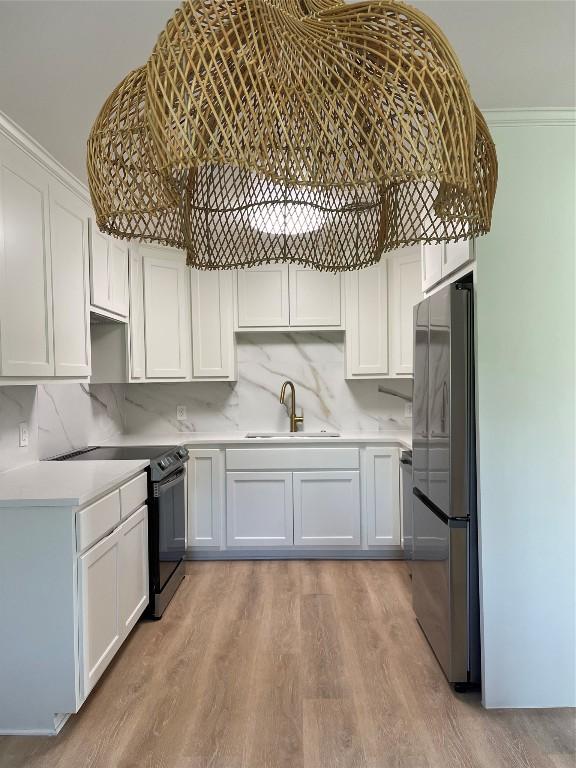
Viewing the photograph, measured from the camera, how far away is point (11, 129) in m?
2.01

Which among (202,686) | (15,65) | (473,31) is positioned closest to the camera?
(473,31)

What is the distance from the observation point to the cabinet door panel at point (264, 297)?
12.8 feet

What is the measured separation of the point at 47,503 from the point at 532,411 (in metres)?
1.90

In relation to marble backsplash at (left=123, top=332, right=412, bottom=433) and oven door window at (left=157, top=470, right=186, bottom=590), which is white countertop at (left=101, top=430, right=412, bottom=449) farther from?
oven door window at (left=157, top=470, right=186, bottom=590)

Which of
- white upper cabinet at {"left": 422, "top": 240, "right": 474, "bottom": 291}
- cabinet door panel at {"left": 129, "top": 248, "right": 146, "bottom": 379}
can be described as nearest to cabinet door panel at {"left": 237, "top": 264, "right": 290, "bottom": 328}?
cabinet door panel at {"left": 129, "top": 248, "right": 146, "bottom": 379}

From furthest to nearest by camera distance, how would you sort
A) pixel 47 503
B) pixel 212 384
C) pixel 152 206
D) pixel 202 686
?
pixel 212 384 < pixel 202 686 < pixel 47 503 < pixel 152 206

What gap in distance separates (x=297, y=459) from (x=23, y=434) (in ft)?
5.85

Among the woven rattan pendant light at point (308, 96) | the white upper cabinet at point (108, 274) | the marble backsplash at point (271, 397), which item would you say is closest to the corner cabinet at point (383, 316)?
the marble backsplash at point (271, 397)

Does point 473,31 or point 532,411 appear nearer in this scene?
point 473,31

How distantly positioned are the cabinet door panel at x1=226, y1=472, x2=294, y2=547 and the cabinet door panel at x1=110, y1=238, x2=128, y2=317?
4.54 ft

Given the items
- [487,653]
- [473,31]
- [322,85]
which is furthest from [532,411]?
[322,85]

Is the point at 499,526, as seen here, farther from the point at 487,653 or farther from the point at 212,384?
the point at 212,384

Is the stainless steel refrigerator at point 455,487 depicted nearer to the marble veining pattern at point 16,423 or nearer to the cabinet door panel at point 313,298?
the cabinet door panel at point 313,298

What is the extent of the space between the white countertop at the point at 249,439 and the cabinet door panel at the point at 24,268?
155 cm
